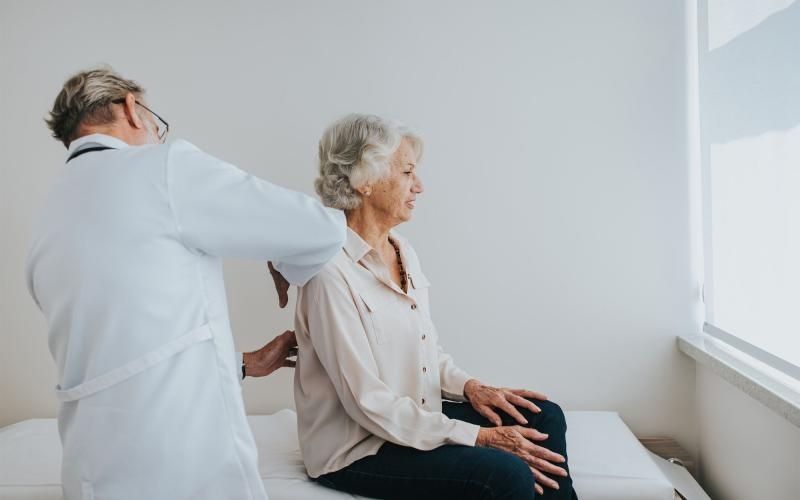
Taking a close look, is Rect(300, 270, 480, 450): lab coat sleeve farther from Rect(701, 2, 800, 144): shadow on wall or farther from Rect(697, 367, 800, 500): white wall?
Rect(701, 2, 800, 144): shadow on wall

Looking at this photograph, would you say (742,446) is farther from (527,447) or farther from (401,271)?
(401,271)

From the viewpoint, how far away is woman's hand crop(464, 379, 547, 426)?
188 cm

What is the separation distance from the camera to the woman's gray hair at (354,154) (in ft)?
6.18

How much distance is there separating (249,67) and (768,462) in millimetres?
2206

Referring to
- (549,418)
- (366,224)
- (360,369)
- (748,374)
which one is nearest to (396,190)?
(366,224)

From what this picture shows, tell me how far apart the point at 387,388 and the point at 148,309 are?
681 millimetres

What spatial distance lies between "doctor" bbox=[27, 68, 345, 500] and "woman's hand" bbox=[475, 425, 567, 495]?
650 millimetres

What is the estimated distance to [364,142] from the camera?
1882 mm

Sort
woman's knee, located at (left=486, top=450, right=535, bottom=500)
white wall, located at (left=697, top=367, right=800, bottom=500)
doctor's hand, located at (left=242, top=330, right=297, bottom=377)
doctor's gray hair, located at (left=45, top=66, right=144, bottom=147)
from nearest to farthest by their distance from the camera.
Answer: doctor's gray hair, located at (left=45, top=66, right=144, bottom=147) < woman's knee, located at (left=486, top=450, right=535, bottom=500) < white wall, located at (left=697, top=367, right=800, bottom=500) < doctor's hand, located at (left=242, top=330, right=297, bottom=377)

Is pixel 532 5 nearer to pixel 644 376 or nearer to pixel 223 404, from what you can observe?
pixel 644 376

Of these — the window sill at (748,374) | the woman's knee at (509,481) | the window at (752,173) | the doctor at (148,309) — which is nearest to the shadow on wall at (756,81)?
the window at (752,173)

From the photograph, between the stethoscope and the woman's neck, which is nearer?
the stethoscope

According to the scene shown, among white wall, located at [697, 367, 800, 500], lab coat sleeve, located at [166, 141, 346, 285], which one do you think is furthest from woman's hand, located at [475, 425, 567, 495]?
lab coat sleeve, located at [166, 141, 346, 285]

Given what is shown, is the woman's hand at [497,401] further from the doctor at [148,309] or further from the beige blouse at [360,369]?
the doctor at [148,309]
